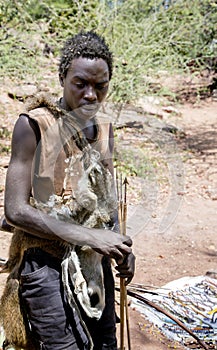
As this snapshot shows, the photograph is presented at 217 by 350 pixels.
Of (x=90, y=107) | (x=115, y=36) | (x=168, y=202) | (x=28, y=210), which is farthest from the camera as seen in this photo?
(x=115, y=36)

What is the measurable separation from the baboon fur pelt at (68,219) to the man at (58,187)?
0.03ft

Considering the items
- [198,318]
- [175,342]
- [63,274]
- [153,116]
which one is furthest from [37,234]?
[153,116]

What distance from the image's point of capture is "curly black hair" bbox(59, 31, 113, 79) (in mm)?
1635

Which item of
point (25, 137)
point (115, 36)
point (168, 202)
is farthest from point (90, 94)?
point (115, 36)

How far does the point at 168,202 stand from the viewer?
589 centimetres

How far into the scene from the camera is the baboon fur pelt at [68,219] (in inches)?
64.2

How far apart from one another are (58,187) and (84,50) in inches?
18.2

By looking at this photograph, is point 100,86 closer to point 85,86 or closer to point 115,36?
point 85,86

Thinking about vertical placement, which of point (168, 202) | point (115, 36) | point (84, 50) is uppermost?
point (115, 36)

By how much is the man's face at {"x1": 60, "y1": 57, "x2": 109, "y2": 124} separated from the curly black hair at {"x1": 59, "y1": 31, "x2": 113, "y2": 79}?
0.02m

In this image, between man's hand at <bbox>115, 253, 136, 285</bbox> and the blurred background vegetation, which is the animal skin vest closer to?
man's hand at <bbox>115, 253, 136, 285</bbox>

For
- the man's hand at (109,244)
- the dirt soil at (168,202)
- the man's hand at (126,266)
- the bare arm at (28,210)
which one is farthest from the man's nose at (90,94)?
the dirt soil at (168,202)

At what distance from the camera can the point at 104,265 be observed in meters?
1.85

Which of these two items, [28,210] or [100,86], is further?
[100,86]
